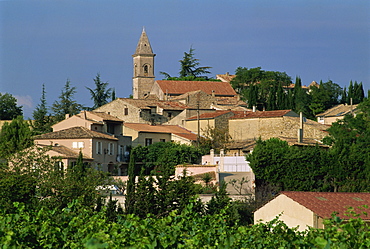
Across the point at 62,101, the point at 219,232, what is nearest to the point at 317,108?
the point at 62,101

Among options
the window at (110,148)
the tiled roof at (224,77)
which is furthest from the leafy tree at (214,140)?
the tiled roof at (224,77)

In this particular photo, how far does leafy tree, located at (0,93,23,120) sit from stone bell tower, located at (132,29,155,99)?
1463cm

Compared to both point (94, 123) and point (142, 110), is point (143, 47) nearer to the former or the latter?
point (142, 110)

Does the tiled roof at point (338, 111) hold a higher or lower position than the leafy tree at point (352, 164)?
higher

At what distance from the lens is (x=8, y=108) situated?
264 feet

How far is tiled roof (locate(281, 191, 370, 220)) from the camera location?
90.6ft

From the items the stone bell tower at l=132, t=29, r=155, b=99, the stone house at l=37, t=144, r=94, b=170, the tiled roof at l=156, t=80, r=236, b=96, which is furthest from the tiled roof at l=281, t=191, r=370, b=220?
the stone bell tower at l=132, t=29, r=155, b=99

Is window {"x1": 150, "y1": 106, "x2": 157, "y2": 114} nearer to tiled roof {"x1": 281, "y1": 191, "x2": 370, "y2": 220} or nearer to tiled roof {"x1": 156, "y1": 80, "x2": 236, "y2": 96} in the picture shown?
tiled roof {"x1": 156, "y1": 80, "x2": 236, "y2": 96}

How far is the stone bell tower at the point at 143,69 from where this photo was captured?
88.2 metres

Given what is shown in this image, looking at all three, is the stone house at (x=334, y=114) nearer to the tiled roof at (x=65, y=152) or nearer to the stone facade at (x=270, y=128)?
the stone facade at (x=270, y=128)

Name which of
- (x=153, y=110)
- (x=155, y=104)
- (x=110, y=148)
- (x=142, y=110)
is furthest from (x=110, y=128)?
(x=155, y=104)

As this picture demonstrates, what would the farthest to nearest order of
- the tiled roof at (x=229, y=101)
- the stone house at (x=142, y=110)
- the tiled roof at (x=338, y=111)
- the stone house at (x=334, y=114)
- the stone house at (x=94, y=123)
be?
the tiled roof at (x=229, y=101) < the tiled roof at (x=338, y=111) < the stone house at (x=334, y=114) < the stone house at (x=142, y=110) < the stone house at (x=94, y=123)

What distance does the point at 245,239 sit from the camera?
16.4 meters

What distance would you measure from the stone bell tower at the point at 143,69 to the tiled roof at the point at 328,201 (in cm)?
5825
